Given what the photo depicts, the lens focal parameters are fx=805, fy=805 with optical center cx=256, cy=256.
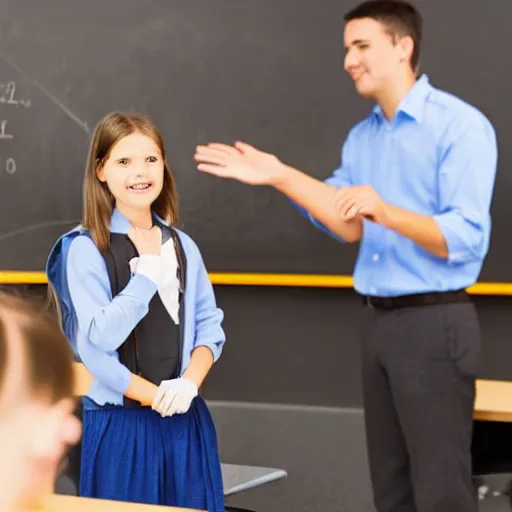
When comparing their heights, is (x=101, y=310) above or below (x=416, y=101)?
below

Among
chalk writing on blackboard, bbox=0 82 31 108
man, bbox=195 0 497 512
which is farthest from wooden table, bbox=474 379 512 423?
chalk writing on blackboard, bbox=0 82 31 108

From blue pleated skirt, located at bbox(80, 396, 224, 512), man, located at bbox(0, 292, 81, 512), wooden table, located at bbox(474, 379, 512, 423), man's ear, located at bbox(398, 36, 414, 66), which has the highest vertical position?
man's ear, located at bbox(398, 36, 414, 66)

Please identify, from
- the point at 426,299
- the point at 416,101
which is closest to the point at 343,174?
the point at 416,101

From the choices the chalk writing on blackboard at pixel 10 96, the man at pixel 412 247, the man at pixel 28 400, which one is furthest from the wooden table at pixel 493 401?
the chalk writing on blackboard at pixel 10 96

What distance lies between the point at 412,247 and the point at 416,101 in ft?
1.14

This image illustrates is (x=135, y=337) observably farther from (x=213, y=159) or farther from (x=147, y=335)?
(x=213, y=159)

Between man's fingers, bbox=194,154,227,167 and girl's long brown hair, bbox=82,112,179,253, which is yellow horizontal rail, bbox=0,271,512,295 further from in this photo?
girl's long brown hair, bbox=82,112,179,253

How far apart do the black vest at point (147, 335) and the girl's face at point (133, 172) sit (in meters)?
0.09

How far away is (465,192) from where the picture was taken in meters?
1.77

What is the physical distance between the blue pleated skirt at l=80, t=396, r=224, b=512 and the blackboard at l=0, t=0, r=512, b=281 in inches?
26.5

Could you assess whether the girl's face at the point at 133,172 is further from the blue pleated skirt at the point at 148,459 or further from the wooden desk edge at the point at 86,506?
the wooden desk edge at the point at 86,506

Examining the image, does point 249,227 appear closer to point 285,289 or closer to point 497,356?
point 285,289

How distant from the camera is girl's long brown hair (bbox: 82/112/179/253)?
71.6 inches

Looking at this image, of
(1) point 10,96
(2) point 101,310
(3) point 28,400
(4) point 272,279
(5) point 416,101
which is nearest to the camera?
(3) point 28,400
